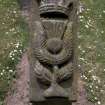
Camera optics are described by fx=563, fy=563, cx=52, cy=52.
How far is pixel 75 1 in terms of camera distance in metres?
6.79

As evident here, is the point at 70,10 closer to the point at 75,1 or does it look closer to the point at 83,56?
the point at 75,1

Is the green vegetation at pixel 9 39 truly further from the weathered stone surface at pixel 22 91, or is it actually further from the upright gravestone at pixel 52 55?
the upright gravestone at pixel 52 55

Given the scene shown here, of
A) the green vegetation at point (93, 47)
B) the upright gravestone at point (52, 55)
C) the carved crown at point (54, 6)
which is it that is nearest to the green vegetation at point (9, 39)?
the green vegetation at point (93, 47)

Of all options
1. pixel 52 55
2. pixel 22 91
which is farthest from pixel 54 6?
pixel 22 91

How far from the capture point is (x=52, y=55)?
21.7 feet

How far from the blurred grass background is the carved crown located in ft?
5.85

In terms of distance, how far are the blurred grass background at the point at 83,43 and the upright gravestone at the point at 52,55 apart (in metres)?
1.40

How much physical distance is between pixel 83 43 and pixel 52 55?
294 centimetres

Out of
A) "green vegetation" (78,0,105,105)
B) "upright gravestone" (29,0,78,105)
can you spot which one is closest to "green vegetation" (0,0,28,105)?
"green vegetation" (78,0,105,105)

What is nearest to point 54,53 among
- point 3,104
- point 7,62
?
point 3,104

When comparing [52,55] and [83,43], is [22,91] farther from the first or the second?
[83,43]

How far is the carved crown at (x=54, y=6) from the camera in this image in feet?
21.7

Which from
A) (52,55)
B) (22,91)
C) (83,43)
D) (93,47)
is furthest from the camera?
(83,43)

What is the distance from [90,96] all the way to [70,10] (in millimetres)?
1761
